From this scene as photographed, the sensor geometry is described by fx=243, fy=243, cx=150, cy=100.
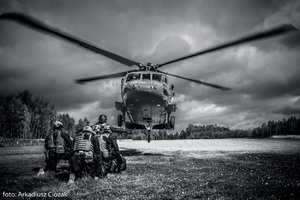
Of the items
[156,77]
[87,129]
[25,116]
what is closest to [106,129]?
[87,129]

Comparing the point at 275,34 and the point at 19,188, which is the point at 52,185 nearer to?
the point at 19,188

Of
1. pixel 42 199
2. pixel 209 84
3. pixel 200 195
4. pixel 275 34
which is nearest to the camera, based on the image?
pixel 42 199

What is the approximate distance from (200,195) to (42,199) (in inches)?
165

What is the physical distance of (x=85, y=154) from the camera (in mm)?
8820

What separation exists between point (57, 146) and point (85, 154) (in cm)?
203

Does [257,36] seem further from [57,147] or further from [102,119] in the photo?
[57,147]

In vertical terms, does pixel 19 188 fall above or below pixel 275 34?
below

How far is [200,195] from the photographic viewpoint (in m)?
6.73

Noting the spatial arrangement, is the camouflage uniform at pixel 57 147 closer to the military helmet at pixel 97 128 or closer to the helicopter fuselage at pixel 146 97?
the military helmet at pixel 97 128

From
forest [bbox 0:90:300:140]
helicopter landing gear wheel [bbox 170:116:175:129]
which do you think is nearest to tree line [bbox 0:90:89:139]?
forest [bbox 0:90:300:140]

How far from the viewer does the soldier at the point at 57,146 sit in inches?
401

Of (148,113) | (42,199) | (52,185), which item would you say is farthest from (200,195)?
(148,113)

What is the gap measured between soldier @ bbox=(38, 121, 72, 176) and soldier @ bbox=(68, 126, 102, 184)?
4.71 ft

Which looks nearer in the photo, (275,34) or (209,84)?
(275,34)
